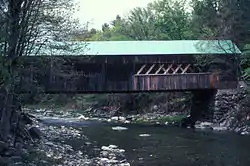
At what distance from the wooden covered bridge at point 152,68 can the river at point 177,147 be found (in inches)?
138

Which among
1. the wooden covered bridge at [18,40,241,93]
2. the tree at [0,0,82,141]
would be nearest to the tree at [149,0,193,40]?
the wooden covered bridge at [18,40,241,93]

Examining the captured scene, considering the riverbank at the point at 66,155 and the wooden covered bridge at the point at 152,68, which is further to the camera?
the wooden covered bridge at the point at 152,68

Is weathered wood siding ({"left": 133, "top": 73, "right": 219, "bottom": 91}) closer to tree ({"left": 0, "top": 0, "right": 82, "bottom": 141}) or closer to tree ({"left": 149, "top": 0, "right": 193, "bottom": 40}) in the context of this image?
tree ({"left": 0, "top": 0, "right": 82, "bottom": 141})

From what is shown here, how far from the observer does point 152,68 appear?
25781 millimetres

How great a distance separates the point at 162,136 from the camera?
20.6 m

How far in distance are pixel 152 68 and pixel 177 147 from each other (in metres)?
9.78

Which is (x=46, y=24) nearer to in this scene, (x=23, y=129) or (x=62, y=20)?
(x=62, y=20)

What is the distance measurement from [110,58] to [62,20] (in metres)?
11.4

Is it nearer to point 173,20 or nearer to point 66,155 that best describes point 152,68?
point 66,155

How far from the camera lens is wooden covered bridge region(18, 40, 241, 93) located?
81.7ft

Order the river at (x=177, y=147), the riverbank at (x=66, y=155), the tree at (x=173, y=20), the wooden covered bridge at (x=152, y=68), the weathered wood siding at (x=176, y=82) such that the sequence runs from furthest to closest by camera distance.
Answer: the tree at (x=173, y=20), the weathered wood siding at (x=176, y=82), the wooden covered bridge at (x=152, y=68), the river at (x=177, y=147), the riverbank at (x=66, y=155)

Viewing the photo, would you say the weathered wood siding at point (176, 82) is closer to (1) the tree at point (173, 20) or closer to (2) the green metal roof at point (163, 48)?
(2) the green metal roof at point (163, 48)

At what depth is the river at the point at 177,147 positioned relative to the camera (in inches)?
518

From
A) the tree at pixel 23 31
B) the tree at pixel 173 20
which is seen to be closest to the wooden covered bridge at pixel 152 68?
the tree at pixel 23 31
